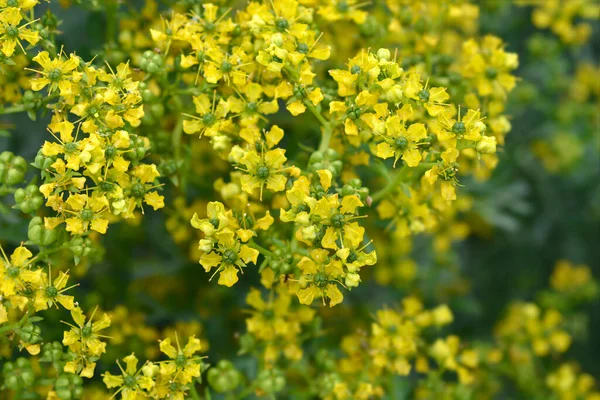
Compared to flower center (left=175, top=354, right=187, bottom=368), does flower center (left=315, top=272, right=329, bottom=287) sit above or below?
above

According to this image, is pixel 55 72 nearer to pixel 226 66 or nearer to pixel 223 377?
pixel 226 66

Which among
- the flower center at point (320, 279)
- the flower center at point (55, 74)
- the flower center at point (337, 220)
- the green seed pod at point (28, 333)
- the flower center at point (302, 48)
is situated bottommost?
the green seed pod at point (28, 333)

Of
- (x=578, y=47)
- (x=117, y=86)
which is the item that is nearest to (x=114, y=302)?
(x=117, y=86)

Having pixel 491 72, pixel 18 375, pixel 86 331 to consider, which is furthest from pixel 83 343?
pixel 491 72

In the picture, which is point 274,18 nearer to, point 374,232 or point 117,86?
point 117,86

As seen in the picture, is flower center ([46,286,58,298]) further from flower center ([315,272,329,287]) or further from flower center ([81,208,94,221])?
flower center ([315,272,329,287])

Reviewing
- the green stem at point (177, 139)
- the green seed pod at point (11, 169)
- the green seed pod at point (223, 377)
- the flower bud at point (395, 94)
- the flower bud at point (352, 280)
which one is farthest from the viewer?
the green stem at point (177, 139)

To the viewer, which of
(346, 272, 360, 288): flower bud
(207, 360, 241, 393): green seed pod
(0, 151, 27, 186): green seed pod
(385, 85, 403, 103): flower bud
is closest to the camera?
(346, 272, 360, 288): flower bud

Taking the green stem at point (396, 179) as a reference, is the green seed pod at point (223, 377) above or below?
below

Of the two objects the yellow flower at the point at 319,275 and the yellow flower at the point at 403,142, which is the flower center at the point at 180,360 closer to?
the yellow flower at the point at 319,275

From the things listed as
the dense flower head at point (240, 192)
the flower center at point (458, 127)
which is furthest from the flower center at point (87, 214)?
the flower center at point (458, 127)

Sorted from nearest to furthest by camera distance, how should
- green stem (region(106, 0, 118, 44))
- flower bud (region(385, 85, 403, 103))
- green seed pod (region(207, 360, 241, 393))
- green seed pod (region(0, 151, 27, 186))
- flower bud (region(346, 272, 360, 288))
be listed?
flower bud (region(346, 272, 360, 288)) < flower bud (region(385, 85, 403, 103)) < green seed pod (region(0, 151, 27, 186)) < green seed pod (region(207, 360, 241, 393)) < green stem (region(106, 0, 118, 44))

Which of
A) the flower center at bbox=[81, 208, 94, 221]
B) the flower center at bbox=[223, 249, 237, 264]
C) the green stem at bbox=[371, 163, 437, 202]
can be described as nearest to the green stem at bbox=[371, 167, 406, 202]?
the green stem at bbox=[371, 163, 437, 202]
